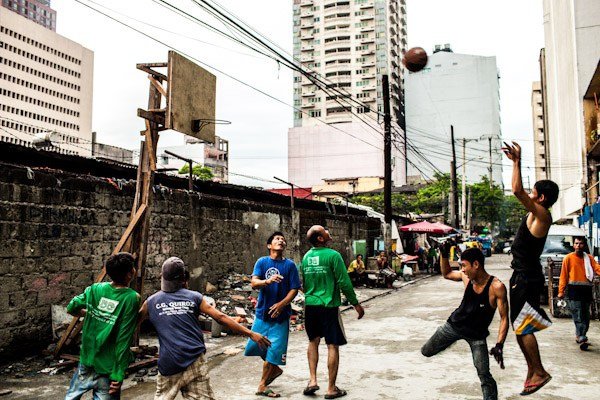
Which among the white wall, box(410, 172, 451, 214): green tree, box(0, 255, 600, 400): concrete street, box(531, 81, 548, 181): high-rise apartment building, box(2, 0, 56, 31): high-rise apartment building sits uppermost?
box(2, 0, 56, 31): high-rise apartment building

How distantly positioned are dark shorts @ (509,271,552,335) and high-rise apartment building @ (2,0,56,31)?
18696cm

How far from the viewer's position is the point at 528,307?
179 inches

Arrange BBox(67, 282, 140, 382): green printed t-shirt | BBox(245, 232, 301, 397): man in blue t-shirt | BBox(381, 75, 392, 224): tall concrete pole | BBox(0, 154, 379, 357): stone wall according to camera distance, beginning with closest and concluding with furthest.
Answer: BBox(67, 282, 140, 382): green printed t-shirt < BBox(245, 232, 301, 397): man in blue t-shirt < BBox(0, 154, 379, 357): stone wall < BBox(381, 75, 392, 224): tall concrete pole

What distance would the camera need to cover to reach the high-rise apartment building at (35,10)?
160m

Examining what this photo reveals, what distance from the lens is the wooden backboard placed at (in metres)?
7.76

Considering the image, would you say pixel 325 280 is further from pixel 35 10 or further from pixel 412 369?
pixel 35 10

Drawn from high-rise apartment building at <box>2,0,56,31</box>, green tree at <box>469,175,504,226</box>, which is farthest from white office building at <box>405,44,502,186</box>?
high-rise apartment building at <box>2,0,56,31</box>

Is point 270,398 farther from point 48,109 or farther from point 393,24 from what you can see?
point 48,109

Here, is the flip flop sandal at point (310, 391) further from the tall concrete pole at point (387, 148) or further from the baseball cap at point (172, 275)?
the tall concrete pole at point (387, 148)

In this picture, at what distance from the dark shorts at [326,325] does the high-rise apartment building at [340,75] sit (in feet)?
260

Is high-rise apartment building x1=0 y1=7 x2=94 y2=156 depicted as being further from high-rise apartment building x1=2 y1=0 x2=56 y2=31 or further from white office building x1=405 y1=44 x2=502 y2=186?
white office building x1=405 y1=44 x2=502 y2=186

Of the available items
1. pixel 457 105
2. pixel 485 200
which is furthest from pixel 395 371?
pixel 457 105

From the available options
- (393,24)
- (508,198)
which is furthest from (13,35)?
(508,198)

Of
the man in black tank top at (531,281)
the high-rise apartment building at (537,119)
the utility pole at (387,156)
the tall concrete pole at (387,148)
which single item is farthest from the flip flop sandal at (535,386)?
the high-rise apartment building at (537,119)
